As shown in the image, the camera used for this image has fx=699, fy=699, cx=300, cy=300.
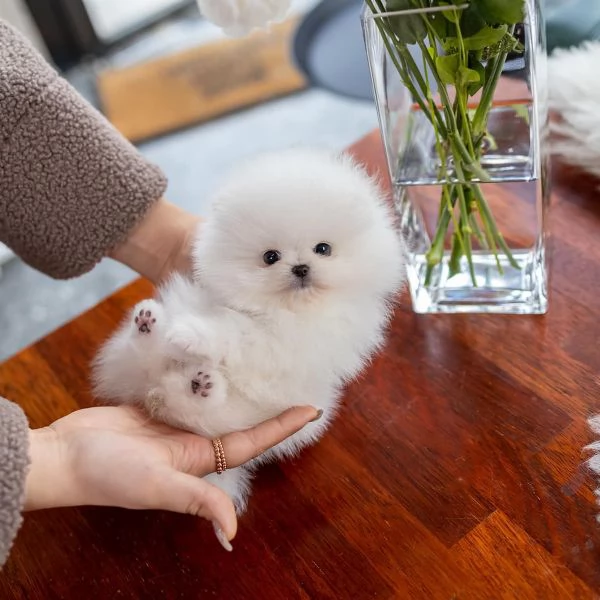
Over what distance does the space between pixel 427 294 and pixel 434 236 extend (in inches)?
2.8

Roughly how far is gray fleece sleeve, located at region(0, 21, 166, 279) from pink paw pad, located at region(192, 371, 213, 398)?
27 centimetres

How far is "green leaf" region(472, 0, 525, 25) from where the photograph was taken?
1.75 ft

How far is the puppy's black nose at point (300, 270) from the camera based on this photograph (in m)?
0.62

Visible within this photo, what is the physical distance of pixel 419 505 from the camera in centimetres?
Result: 62

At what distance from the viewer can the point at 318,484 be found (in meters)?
0.66

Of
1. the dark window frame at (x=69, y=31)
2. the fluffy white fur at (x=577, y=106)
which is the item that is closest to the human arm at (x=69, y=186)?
the fluffy white fur at (x=577, y=106)

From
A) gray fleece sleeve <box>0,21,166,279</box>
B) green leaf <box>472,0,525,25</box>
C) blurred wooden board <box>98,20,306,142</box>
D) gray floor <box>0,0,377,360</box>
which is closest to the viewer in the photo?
green leaf <box>472,0,525,25</box>

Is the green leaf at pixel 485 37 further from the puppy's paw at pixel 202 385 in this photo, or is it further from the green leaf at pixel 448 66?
the puppy's paw at pixel 202 385

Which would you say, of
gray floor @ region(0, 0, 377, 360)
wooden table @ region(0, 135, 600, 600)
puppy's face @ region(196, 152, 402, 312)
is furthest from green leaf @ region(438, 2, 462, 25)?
gray floor @ region(0, 0, 377, 360)

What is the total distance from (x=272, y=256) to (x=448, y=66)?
0.72 ft

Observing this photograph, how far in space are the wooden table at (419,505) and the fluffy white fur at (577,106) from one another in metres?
0.17

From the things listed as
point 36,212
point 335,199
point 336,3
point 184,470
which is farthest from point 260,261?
point 336,3

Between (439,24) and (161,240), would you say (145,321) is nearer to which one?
(161,240)

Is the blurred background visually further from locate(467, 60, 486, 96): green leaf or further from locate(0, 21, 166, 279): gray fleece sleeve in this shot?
locate(467, 60, 486, 96): green leaf
